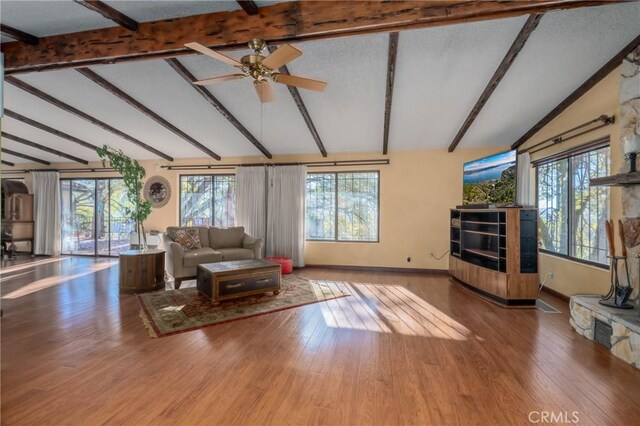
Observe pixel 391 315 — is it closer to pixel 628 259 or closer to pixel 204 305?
pixel 204 305

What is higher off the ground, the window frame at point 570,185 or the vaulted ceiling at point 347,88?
the vaulted ceiling at point 347,88

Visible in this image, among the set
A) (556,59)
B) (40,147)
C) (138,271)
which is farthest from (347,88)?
(40,147)

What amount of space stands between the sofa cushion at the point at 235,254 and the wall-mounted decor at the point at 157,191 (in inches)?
114

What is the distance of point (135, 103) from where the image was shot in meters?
4.49

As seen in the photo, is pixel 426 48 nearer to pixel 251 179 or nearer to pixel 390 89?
pixel 390 89

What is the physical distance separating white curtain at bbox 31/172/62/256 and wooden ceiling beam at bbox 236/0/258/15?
7.73 meters

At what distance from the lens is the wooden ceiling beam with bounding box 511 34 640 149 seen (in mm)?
3064

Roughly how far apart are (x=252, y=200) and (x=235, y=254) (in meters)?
1.66

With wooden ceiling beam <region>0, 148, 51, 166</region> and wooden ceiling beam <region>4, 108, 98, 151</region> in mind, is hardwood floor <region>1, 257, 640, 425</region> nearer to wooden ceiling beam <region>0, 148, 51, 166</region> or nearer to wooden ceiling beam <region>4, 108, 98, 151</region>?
wooden ceiling beam <region>4, 108, 98, 151</region>

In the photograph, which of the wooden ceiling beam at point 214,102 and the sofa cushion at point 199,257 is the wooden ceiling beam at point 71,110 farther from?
the sofa cushion at point 199,257

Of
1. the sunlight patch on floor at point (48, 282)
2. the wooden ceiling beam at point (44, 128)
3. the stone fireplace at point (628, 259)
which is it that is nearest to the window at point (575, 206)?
the stone fireplace at point (628, 259)

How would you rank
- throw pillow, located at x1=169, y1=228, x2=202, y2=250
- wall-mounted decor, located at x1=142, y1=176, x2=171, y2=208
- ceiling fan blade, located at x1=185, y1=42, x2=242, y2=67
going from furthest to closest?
1. wall-mounted decor, located at x1=142, y1=176, x2=171, y2=208
2. throw pillow, located at x1=169, y1=228, x2=202, y2=250
3. ceiling fan blade, located at x1=185, y1=42, x2=242, y2=67

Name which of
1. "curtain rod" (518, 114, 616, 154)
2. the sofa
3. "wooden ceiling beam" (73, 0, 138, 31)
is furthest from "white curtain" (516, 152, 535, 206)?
"wooden ceiling beam" (73, 0, 138, 31)

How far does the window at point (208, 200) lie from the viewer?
23.0 feet
